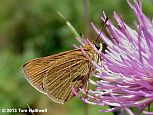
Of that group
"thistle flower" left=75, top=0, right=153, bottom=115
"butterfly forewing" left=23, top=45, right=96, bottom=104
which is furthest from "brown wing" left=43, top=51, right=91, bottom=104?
"thistle flower" left=75, top=0, right=153, bottom=115

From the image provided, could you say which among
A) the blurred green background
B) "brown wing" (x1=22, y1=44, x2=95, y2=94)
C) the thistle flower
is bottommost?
the thistle flower

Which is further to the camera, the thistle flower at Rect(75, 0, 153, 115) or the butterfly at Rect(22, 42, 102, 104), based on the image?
the butterfly at Rect(22, 42, 102, 104)

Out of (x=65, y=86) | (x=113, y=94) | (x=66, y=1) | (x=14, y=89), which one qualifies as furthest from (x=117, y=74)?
(x=66, y=1)

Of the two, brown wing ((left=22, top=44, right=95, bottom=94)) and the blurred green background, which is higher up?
the blurred green background

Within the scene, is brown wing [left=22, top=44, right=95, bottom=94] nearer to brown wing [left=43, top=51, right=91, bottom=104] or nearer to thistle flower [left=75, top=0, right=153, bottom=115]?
brown wing [left=43, top=51, right=91, bottom=104]

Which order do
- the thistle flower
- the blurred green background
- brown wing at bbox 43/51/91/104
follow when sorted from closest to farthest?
the thistle flower < brown wing at bbox 43/51/91/104 < the blurred green background

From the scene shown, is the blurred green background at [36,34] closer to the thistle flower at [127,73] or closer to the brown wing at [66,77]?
the brown wing at [66,77]

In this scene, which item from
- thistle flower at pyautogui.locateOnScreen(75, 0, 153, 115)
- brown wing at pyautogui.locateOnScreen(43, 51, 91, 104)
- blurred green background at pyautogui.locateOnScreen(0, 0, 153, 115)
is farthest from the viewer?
blurred green background at pyautogui.locateOnScreen(0, 0, 153, 115)

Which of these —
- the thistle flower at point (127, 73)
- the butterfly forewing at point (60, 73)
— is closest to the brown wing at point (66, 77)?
the butterfly forewing at point (60, 73)
